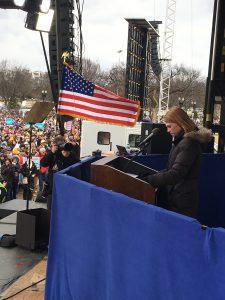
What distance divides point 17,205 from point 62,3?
5.09 metres

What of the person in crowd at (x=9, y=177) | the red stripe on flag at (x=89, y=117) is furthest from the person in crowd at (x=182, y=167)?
the person in crowd at (x=9, y=177)

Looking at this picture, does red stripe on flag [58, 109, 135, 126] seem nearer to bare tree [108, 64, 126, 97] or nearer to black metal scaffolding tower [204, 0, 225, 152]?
black metal scaffolding tower [204, 0, 225, 152]

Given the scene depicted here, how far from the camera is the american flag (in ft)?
28.5

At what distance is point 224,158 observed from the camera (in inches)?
308

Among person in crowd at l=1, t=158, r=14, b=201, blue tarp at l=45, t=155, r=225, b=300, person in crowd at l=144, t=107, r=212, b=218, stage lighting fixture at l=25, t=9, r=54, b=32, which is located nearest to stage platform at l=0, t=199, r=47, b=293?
blue tarp at l=45, t=155, r=225, b=300

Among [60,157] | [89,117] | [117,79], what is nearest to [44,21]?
→ [89,117]

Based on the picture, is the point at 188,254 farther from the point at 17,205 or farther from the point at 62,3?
the point at 62,3

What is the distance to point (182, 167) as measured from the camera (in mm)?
Answer: 4121

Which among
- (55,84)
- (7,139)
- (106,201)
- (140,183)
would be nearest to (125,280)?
(106,201)

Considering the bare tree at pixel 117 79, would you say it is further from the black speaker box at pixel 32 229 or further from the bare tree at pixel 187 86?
the black speaker box at pixel 32 229

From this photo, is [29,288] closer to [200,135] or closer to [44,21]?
[200,135]

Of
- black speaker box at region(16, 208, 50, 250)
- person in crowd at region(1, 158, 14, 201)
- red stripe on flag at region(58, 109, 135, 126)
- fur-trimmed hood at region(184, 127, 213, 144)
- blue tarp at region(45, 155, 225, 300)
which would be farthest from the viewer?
person in crowd at region(1, 158, 14, 201)

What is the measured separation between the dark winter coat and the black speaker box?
248 centimetres

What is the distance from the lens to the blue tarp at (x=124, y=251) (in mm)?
2758
